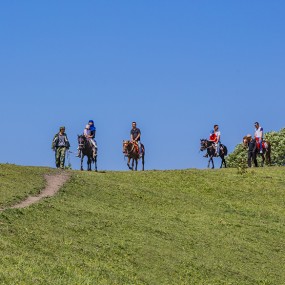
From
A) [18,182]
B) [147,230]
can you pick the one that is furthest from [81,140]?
[147,230]

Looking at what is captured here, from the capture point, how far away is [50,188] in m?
44.8

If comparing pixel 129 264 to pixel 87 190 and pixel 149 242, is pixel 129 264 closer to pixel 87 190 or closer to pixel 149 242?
pixel 149 242

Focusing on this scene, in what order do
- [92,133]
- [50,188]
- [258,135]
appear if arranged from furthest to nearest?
[258,135]
[92,133]
[50,188]

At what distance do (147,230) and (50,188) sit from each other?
29.2ft

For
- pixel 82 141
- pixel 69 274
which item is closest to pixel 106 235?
pixel 69 274

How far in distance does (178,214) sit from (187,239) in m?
6.83

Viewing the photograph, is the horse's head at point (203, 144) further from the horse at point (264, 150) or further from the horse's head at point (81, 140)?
the horse's head at point (81, 140)

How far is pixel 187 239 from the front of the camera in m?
36.6

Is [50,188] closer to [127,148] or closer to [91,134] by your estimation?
[91,134]

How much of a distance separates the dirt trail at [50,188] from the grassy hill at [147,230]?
46 centimetres

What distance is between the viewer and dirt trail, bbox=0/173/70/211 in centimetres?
3891

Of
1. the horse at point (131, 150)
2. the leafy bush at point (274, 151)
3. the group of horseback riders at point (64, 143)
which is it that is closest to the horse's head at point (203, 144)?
the horse at point (131, 150)

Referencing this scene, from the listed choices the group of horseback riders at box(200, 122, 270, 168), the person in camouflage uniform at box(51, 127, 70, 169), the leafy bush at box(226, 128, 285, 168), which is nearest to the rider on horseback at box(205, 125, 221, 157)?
the group of horseback riders at box(200, 122, 270, 168)

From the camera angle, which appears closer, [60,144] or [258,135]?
[60,144]
